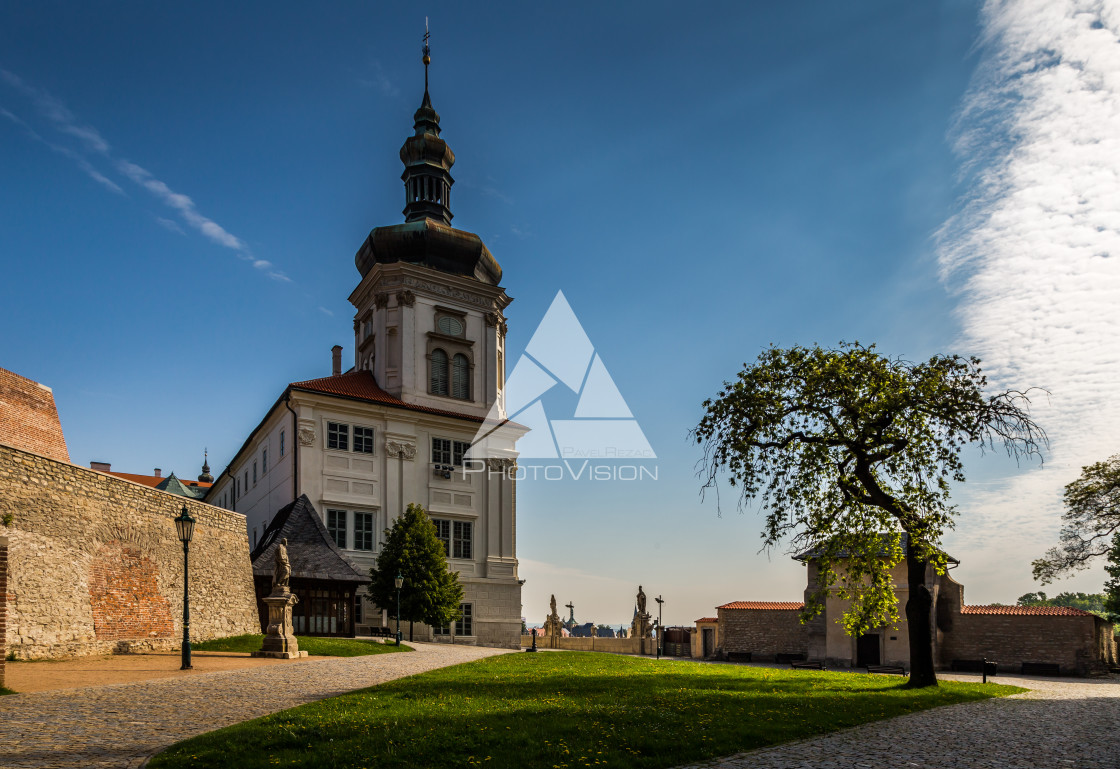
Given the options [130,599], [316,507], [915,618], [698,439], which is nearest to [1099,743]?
[915,618]

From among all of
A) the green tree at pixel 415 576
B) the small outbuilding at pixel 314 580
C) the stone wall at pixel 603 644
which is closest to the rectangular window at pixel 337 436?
the small outbuilding at pixel 314 580

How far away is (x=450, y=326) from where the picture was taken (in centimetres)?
4912

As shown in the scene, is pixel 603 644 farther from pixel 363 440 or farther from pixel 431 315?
pixel 431 315

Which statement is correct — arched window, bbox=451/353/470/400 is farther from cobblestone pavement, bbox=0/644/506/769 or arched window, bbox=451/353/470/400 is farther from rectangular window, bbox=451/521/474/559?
cobblestone pavement, bbox=0/644/506/769

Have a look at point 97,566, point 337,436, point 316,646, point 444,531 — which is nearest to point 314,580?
point 316,646

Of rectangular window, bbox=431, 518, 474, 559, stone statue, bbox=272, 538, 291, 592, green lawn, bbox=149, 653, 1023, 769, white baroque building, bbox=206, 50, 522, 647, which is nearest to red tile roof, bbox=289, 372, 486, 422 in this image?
white baroque building, bbox=206, 50, 522, 647

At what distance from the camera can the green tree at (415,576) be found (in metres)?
37.2

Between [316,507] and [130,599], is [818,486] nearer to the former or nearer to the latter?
[130,599]

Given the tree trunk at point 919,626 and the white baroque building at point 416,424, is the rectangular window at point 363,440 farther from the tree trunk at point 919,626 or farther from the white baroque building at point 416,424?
the tree trunk at point 919,626

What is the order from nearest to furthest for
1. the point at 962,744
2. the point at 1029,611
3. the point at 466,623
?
the point at 962,744 → the point at 1029,611 → the point at 466,623

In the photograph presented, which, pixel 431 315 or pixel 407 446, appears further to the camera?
pixel 431 315

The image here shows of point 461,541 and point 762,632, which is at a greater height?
point 461,541

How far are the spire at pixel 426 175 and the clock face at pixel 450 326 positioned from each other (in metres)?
7.40

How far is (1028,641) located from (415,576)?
2936cm
